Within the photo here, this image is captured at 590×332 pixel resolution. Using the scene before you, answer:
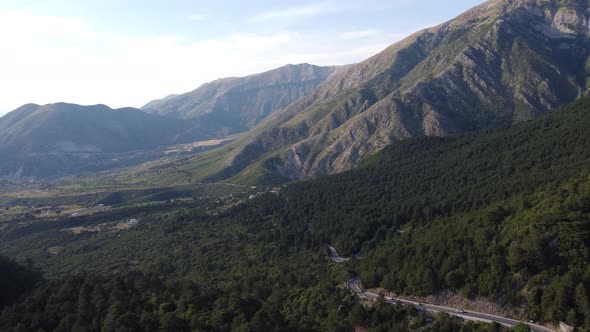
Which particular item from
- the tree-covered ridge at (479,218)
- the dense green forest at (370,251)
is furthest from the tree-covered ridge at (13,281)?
the tree-covered ridge at (479,218)

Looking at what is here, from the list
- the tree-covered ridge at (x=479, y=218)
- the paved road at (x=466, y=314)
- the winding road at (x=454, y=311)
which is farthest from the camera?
the tree-covered ridge at (x=479, y=218)

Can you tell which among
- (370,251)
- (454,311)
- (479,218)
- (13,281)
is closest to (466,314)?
(454,311)

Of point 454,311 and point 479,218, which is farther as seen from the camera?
point 479,218

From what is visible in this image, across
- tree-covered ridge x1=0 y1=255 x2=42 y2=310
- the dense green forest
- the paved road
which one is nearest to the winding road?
the paved road

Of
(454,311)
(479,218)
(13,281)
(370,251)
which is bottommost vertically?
(370,251)

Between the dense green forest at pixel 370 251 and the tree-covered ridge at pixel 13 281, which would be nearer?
the dense green forest at pixel 370 251

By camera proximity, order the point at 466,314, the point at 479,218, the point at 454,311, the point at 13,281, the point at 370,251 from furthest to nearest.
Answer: the point at 370,251, the point at 13,281, the point at 479,218, the point at 454,311, the point at 466,314

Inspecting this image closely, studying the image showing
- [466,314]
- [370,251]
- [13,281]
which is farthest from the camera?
Answer: [370,251]

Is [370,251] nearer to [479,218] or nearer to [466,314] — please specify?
[479,218]

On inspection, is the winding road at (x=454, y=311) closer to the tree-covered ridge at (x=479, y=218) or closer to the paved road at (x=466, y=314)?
the paved road at (x=466, y=314)
